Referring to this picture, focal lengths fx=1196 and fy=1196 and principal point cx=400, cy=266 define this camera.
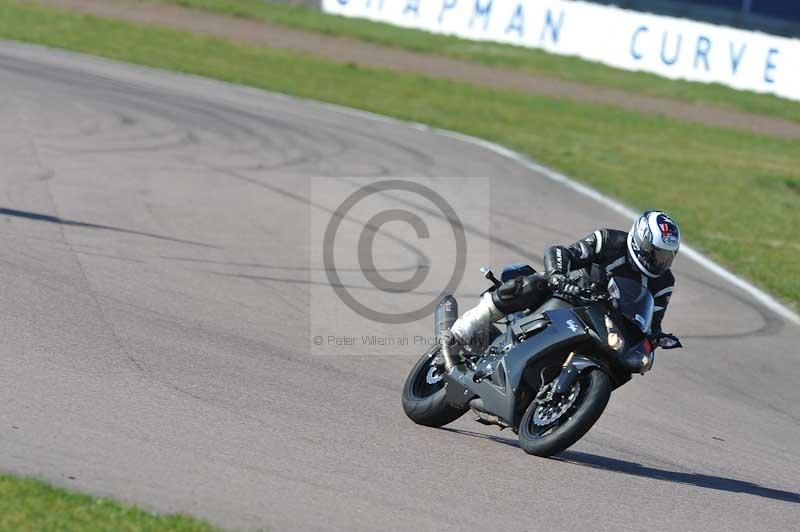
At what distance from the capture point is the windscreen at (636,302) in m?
6.93

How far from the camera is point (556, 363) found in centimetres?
704

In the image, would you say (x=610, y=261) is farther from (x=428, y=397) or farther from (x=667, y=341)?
(x=428, y=397)

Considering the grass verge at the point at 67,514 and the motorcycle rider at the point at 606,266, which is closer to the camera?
the grass verge at the point at 67,514

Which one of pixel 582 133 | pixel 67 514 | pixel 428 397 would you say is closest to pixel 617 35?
pixel 582 133

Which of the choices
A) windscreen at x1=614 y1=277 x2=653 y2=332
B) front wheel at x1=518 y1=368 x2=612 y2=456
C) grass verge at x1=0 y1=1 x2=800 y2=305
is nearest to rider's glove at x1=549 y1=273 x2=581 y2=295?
windscreen at x1=614 y1=277 x2=653 y2=332

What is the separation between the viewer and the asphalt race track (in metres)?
5.82

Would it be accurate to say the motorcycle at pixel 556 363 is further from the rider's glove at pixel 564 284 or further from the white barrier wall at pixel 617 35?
the white barrier wall at pixel 617 35

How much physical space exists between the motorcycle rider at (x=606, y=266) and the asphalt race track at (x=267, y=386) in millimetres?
893

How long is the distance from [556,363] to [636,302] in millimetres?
587

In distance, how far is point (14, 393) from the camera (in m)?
6.48

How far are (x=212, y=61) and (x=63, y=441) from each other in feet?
72.8

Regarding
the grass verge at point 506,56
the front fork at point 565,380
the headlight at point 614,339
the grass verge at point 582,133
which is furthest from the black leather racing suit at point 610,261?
the grass verge at point 506,56

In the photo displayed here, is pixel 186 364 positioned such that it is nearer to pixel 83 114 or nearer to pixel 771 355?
pixel 771 355

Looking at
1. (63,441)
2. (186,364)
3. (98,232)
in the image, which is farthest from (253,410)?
(98,232)
